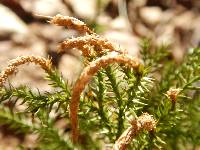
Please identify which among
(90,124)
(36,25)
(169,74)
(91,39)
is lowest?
(90,124)

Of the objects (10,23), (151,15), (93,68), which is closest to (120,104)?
(93,68)

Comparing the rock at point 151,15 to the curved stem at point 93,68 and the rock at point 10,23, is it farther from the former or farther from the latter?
the curved stem at point 93,68

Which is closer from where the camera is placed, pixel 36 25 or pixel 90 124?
pixel 90 124

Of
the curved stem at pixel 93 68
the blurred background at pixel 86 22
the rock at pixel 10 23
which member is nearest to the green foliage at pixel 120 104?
the curved stem at pixel 93 68

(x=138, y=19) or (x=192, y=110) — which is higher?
(x=138, y=19)

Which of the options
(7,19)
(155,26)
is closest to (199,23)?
(155,26)

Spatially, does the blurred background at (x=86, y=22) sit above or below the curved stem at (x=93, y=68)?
above

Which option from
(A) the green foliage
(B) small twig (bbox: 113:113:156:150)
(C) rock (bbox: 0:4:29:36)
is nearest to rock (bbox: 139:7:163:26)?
(C) rock (bbox: 0:4:29:36)

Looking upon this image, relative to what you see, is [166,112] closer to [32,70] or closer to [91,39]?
[91,39]
